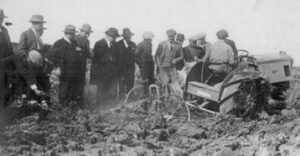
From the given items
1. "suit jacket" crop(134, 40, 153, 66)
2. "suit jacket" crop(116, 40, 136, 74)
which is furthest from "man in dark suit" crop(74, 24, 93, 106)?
"suit jacket" crop(134, 40, 153, 66)

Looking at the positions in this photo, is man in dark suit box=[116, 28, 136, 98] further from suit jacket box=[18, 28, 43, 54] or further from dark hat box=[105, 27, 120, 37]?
suit jacket box=[18, 28, 43, 54]

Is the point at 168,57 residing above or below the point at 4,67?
above

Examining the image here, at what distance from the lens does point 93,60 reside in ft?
33.4

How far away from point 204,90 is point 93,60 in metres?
3.34

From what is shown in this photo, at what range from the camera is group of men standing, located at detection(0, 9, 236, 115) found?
302 inches

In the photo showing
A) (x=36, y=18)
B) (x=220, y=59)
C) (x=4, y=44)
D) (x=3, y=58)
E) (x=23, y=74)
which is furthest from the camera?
(x=220, y=59)

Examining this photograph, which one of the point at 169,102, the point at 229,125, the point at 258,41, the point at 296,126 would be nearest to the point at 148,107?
the point at 169,102

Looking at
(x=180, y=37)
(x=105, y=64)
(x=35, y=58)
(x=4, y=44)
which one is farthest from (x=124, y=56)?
(x=4, y=44)

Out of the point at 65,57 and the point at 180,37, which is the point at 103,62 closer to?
the point at 65,57

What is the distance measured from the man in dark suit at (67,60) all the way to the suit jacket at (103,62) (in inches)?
35.6

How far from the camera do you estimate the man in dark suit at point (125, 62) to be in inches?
414

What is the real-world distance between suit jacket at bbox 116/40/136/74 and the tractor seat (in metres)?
2.60

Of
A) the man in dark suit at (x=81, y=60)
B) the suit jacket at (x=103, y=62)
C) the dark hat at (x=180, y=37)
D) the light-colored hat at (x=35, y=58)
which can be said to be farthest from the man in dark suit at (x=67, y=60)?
the dark hat at (x=180, y=37)

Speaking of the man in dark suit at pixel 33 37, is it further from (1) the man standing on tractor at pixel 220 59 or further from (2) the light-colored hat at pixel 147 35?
(1) the man standing on tractor at pixel 220 59
